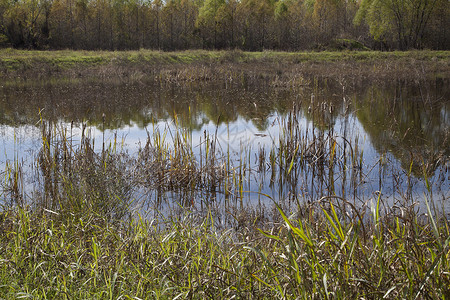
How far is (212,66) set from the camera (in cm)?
1981

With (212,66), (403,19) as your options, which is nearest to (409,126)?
(212,66)

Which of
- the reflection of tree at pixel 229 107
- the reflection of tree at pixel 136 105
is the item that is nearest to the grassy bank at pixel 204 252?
the reflection of tree at pixel 229 107

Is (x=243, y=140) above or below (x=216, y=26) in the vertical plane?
below

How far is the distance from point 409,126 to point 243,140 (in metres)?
3.32

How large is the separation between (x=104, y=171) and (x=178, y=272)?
2115 mm

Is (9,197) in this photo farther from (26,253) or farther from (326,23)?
(326,23)

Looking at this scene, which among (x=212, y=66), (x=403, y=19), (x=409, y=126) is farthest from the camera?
(x=403, y=19)

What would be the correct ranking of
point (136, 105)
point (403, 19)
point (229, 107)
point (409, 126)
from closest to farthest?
point (409, 126)
point (229, 107)
point (136, 105)
point (403, 19)

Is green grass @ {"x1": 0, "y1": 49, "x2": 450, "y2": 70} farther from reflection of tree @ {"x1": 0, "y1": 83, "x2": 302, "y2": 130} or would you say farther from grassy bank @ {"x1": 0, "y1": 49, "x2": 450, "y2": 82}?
reflection of tree @ {"x1": 0, "y1": 83, "x2": 302, "y2": 130}

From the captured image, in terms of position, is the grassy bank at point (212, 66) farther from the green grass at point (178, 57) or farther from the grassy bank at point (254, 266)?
the grassy bank at point (254, 266)

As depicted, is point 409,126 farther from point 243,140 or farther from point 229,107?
point 229,107

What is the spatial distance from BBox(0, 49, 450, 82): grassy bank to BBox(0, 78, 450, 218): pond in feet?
7.93

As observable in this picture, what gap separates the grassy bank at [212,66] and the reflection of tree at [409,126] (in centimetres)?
386

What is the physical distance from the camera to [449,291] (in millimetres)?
1885
